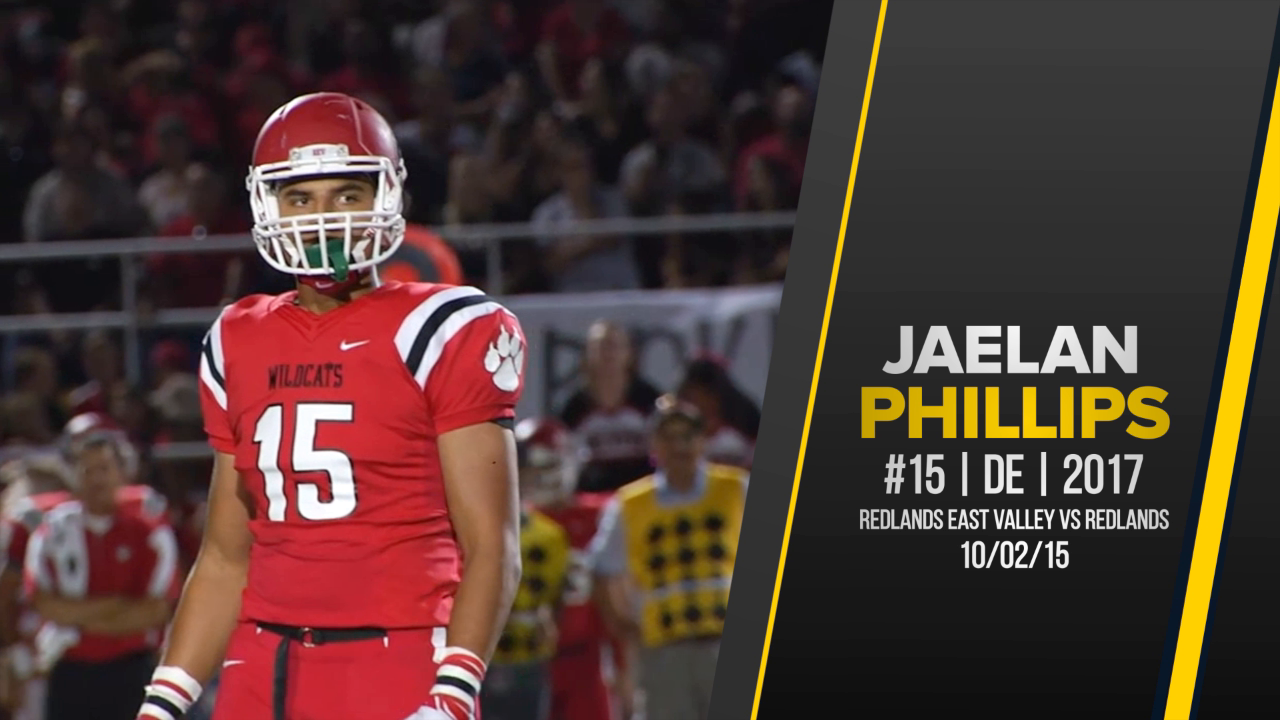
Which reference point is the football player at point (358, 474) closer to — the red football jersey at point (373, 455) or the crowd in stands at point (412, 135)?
the red football jersey at point (373, 455)

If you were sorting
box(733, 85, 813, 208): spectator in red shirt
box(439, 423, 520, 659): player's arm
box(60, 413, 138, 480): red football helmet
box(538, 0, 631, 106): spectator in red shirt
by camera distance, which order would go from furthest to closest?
1. box(538, 0, 631, 106): spectator in red shirt
2. box(733, 85, 813, 208): spectator in red shirt
3. box(60, 413, 138, 480): red football helmet
4. box(439, 423, 520, 659): player's arm

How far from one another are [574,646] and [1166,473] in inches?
211

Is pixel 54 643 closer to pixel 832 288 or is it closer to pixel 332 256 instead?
→ pixel 332 256

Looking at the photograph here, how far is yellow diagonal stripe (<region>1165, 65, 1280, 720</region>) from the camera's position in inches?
121

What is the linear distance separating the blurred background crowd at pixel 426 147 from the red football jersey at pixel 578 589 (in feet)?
0.87

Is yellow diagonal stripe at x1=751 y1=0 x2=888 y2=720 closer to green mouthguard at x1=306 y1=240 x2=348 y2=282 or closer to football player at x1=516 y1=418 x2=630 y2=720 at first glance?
green mouthguard at x1=306 y1=240 x2=348 y2=282

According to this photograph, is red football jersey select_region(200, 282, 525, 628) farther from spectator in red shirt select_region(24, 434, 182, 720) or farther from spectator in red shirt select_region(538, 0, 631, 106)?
spectator in red shirt select_region(538, 0, 631, 106)

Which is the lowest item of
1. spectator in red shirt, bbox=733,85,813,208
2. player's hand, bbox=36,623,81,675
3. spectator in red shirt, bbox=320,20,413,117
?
player's hand, bbox=36,623,81,675

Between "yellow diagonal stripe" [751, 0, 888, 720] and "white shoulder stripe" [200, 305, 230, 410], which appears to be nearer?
"yellow diagonal stripe" [751, 0, 888, 720]

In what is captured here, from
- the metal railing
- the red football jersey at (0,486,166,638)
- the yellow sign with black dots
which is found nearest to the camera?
the yellow sign with black dots

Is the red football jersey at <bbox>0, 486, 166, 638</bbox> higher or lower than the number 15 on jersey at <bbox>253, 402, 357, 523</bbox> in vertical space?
lower

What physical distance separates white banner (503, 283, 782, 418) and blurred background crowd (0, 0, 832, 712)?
14 centimetres

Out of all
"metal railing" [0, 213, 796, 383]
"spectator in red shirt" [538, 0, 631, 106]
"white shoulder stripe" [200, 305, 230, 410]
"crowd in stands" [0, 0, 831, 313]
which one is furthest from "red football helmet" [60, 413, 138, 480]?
"white shoulder stripe" [200, 305, 230, 410]

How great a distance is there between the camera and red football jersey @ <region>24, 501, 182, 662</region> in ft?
25.7
